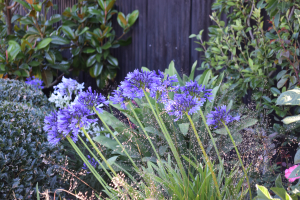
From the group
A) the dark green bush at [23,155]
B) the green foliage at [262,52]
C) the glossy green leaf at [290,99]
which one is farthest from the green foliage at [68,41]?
the glossy green leaf at [290,99]

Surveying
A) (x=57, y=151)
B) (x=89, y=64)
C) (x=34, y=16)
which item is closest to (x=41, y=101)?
(x=57, y=151)

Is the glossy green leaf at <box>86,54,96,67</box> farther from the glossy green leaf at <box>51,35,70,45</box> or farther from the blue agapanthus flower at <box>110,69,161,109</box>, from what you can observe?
the blue agapanthus flower at <box>110,69,161,109</box>

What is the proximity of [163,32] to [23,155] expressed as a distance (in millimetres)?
2454

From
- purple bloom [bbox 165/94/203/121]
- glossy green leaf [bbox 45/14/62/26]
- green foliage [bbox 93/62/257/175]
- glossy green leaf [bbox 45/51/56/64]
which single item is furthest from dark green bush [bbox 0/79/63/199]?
glossy green leaf [bbox 45/14/62/26]

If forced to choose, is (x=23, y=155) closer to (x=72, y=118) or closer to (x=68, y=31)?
(x=72, y=118)

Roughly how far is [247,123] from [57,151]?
1366 millimetres

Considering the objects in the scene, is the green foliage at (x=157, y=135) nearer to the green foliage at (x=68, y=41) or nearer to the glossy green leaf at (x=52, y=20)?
the green foliage at (x=68, y=41)

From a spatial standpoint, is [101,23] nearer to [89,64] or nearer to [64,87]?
[89,64]

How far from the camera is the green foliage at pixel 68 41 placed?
12.8ft

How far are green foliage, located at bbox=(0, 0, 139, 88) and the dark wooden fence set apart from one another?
6.1 inches

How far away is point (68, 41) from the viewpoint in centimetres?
402

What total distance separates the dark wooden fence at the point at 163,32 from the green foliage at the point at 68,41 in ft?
0.51

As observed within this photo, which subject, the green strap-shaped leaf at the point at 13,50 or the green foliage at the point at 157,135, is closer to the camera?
the green foliage at the point at 157,135

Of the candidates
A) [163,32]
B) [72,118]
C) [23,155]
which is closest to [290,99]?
[72,118]
